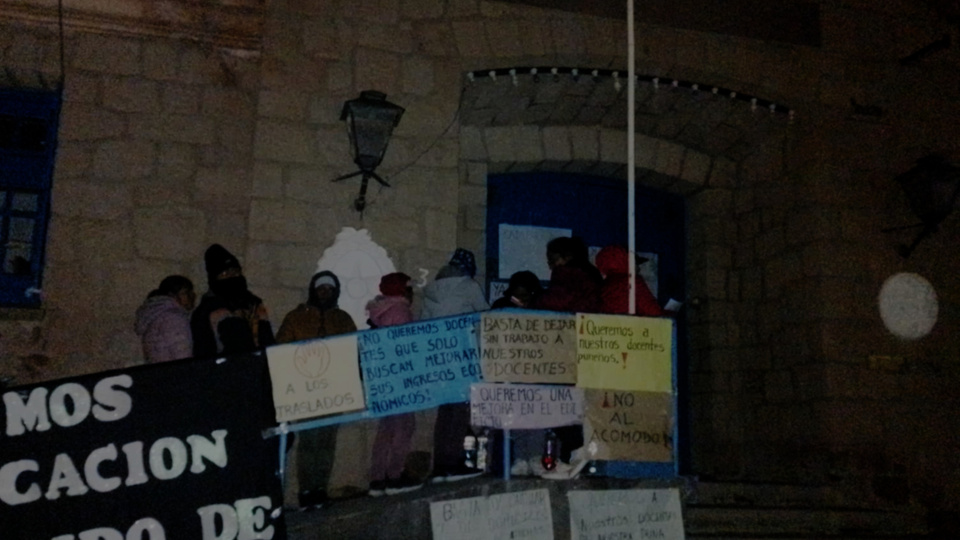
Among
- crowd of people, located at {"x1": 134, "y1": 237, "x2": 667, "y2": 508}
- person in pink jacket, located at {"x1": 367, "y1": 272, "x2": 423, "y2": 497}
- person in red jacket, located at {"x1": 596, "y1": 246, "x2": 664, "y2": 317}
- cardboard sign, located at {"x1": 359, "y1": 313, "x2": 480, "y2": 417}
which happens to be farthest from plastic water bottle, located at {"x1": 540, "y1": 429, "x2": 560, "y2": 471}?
person in red jacket, located at {"x1": 596, "y1": 246, "x2": 664, "y2": 317}

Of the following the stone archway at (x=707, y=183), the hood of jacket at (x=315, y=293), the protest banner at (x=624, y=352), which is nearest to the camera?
the protest banner at (x=624, y=352)

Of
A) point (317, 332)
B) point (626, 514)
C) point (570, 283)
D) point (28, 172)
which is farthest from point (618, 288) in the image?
point (28, 172)

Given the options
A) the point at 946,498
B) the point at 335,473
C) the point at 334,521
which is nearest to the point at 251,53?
the point at 335,473

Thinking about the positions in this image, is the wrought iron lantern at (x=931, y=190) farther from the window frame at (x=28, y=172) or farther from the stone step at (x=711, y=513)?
the window frame at (x=28, y=172)

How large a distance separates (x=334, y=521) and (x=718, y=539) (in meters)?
2.33

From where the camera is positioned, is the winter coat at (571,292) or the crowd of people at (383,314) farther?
the winter coat at (571,292)

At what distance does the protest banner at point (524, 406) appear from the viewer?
15.9ft

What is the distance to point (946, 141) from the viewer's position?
8492 millimetres

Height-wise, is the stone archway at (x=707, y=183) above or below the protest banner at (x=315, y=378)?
above

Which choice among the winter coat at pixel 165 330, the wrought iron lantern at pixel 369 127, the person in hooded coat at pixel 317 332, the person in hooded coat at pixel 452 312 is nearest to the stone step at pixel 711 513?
the person in hooded coat at pixel 452 312

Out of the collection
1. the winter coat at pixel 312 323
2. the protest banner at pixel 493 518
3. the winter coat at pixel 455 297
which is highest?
the winter coat at pixel 455 297

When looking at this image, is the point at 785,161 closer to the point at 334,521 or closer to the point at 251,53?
the point at 251,53

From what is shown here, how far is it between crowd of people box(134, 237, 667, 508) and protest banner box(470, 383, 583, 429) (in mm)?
286

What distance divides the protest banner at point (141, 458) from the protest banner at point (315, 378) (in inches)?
6.8
